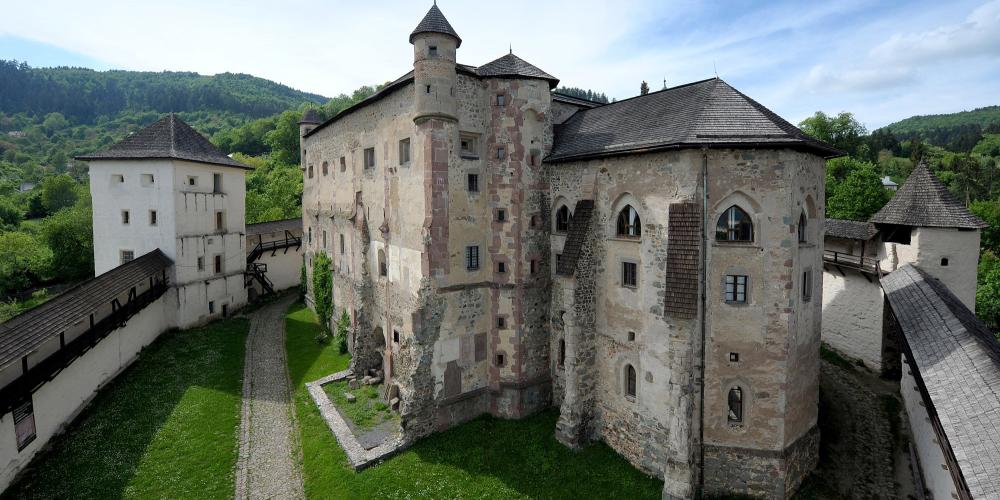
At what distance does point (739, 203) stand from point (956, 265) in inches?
589

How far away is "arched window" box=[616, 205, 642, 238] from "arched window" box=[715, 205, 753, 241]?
2.72 metres

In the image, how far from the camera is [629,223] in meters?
17.9

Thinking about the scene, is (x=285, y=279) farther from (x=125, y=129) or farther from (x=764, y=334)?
(x=125, y=129)

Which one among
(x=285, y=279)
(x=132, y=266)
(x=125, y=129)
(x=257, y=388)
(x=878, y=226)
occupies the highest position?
(x=125, y=129)

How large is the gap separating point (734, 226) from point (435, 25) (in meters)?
13.6

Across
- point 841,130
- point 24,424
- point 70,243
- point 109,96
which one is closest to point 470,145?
point 24,424

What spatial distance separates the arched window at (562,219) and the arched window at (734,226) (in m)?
6.55

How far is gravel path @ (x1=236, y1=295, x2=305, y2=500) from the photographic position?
17375 mm

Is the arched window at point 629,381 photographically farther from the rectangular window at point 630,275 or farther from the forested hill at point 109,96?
the forested hill at point 109,96

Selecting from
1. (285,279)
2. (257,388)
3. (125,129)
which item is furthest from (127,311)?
(125,129)

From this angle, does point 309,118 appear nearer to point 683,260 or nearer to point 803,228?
point 683,260

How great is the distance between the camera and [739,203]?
1561cm

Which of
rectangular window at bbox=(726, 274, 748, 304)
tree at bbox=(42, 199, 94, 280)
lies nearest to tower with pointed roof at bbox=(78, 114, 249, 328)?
tree at bbox=(42, 199, 94, 280)

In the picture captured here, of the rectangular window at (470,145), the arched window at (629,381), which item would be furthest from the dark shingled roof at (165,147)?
the arched window at (629,381)
